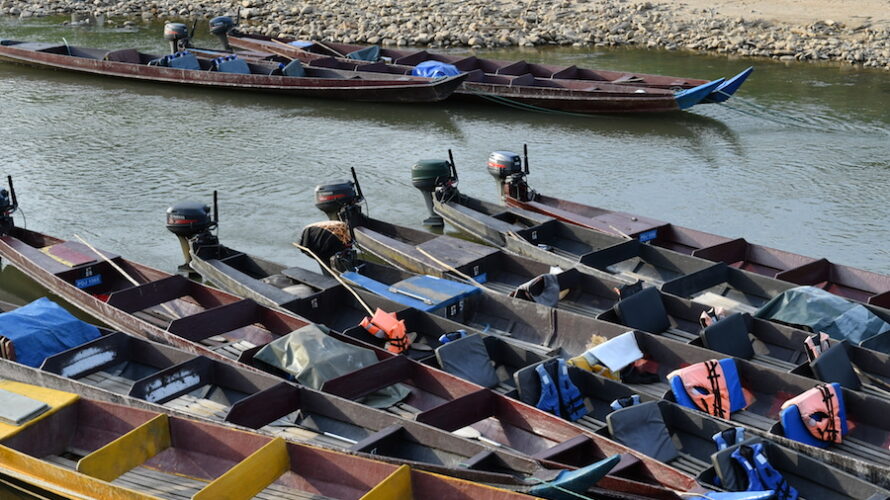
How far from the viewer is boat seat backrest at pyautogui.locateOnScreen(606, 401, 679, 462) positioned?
30.2ft

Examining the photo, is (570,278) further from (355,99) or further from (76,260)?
(355,99)

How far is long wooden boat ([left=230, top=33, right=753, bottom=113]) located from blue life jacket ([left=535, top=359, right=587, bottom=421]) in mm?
12788

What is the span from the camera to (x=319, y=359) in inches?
412

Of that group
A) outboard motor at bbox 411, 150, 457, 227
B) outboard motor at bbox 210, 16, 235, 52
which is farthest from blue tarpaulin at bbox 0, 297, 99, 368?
outboard motor at bbox 210, 16, 235, 52

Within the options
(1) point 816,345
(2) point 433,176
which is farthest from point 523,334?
(2) point 433,176

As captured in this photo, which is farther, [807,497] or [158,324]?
[158,324]

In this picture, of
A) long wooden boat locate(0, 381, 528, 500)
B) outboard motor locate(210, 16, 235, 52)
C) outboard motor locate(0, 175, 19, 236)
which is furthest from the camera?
outboard motor locate(210, 16, 235, 52)

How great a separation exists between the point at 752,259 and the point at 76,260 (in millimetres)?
8461

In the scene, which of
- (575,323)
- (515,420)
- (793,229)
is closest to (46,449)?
(515,420)

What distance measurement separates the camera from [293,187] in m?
18.8

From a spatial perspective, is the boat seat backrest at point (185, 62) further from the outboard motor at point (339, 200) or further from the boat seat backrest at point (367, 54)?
the outboard motor at point (339, 200)

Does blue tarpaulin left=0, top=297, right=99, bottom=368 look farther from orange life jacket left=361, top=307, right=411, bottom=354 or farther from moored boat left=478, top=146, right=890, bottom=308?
moored boat left=478, top=146, right=890, bottom=308

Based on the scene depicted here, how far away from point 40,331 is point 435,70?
561 inches

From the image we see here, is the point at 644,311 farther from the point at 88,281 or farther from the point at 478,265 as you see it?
the point at 88,281
